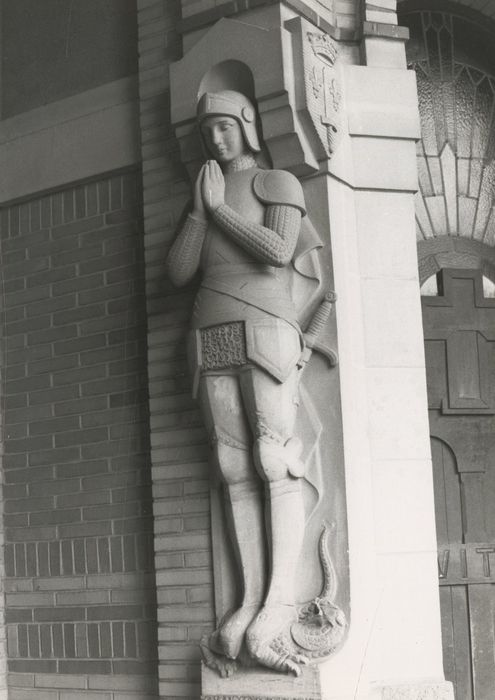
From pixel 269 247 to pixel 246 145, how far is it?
616 millimetres

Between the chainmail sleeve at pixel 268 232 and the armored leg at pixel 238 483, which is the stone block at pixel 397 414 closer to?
the armored leg at pixel 238 483

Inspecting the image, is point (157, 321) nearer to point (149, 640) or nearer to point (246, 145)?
point (246, 145)

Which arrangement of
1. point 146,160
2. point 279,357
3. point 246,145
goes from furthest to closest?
point 146,160 → point 246,145 → point 279,357

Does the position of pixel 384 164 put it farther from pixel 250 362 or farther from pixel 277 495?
pixel 277 495

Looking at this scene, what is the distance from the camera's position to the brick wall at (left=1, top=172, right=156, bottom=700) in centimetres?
577

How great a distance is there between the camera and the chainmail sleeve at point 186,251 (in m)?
5.18

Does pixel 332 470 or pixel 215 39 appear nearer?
pixel 332 470

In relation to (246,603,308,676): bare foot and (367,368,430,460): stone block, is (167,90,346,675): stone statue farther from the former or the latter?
(367,368,430,460): stone block

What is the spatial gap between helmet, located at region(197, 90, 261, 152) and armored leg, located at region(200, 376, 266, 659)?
1.14 m

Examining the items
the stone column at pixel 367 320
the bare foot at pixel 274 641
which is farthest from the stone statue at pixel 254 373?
the stone column at pixel 367 320

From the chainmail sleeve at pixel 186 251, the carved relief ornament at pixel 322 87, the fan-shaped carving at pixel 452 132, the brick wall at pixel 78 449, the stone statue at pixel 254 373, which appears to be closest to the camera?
the stone statue at pixel 254 373

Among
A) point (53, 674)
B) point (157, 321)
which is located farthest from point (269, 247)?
point (53, 674)

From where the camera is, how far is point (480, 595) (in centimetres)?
602

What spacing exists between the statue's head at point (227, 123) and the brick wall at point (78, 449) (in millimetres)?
827
